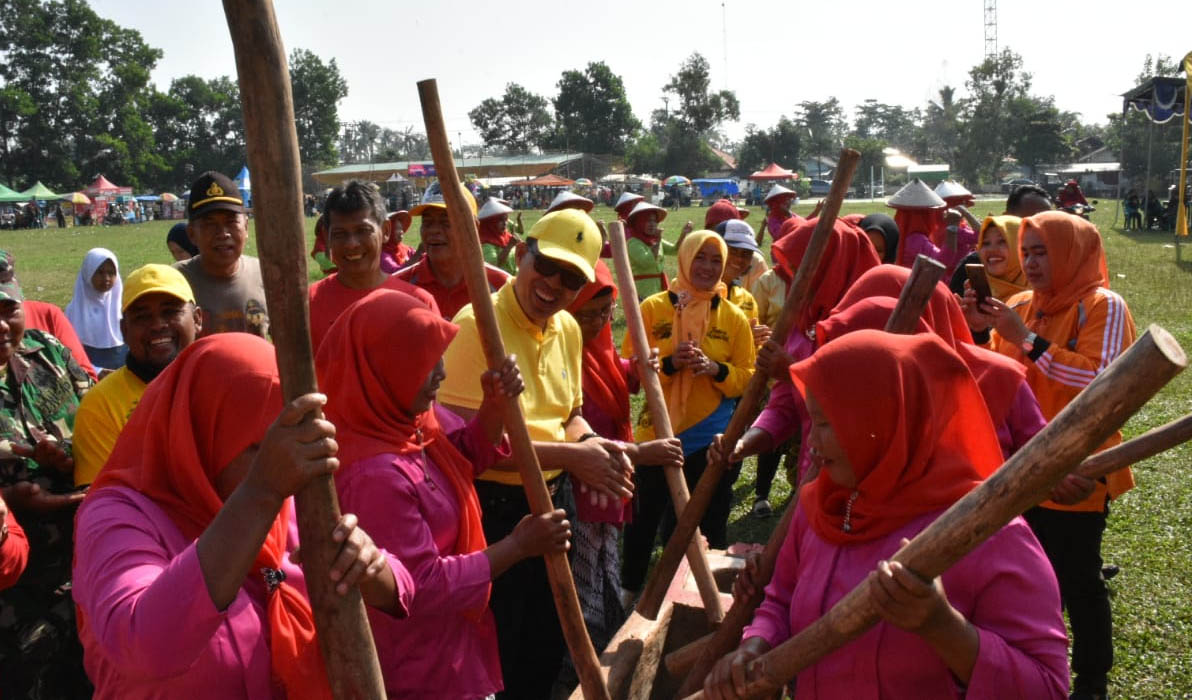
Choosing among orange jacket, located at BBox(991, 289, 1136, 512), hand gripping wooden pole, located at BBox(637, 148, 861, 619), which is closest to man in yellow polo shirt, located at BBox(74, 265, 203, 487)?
hand gripping wooden pole, located at BBox(637, 148, 861, 619)

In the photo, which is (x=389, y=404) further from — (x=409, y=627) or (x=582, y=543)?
(x=582, y=543)

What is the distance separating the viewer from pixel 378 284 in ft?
14.2

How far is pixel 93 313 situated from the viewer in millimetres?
6219

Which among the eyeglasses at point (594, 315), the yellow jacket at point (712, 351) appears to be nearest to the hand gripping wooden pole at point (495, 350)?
the eyeglasses at point (594, 315)

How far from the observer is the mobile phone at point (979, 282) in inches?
146

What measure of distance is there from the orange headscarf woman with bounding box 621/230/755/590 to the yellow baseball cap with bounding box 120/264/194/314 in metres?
2.34

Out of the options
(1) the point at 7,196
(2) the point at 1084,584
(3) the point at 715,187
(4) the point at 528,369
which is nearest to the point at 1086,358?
(2) the point at 1084,584

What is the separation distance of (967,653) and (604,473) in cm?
159

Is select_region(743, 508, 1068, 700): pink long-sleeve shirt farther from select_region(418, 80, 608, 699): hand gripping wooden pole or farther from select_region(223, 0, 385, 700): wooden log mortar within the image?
select_region(223, 0, 385, 700): wooden log mortar

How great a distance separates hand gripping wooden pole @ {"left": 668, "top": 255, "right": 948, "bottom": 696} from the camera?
252cm

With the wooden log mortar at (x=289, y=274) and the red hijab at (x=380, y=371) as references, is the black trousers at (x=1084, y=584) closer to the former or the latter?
the red hijab at (x=380, y=371)

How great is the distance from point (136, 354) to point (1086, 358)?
3.56m

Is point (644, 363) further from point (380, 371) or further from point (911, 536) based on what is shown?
point (911, 536)

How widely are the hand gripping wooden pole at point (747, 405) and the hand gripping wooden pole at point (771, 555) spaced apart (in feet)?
1.77
